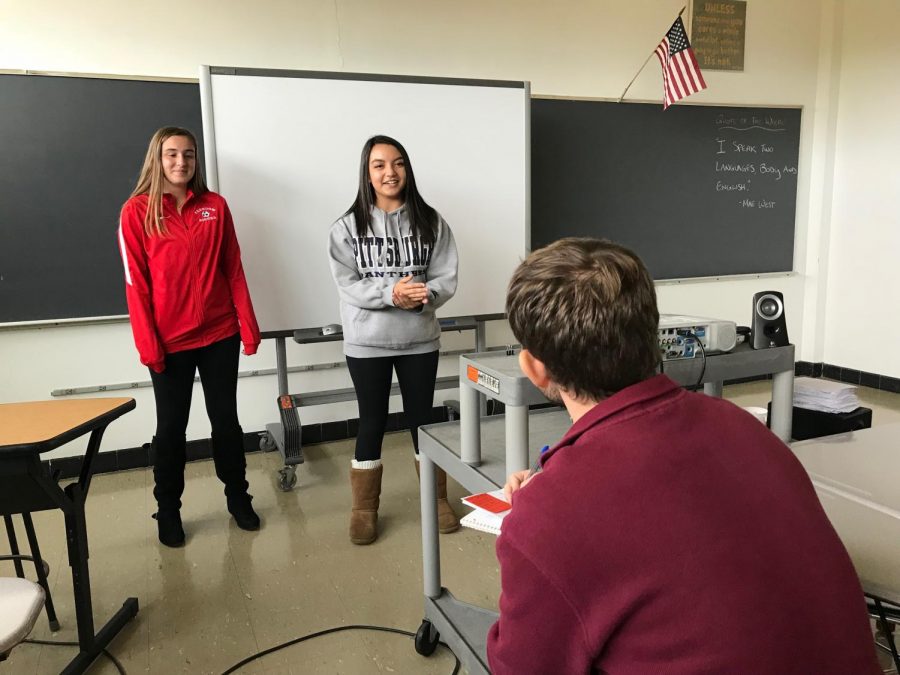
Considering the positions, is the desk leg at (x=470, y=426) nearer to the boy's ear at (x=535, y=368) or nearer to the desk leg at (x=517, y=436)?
the desk leg at (x=517, y=436)

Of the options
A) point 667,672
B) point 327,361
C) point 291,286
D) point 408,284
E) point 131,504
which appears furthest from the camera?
point 327,361

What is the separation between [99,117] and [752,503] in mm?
3279

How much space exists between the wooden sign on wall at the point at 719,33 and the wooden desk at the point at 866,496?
3.35 meters

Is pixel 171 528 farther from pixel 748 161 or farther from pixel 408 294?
pixel 748 161

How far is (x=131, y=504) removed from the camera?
3.00 m

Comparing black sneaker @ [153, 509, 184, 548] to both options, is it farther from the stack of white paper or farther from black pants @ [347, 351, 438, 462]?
the stack of white paper

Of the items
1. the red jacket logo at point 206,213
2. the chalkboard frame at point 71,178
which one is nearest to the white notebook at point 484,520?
the red jacket logo at point 206,213

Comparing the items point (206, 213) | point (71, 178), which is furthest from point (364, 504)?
point (71, 178)

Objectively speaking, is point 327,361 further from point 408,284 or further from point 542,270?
point 542,270

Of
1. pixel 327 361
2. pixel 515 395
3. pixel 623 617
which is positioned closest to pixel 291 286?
pixel 327 361

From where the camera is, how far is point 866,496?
130cm

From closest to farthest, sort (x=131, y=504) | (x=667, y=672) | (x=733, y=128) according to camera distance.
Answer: (x=667, y=672)
(x=131, y=504)
(x=733, y=128)

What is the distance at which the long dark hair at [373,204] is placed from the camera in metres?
2.52

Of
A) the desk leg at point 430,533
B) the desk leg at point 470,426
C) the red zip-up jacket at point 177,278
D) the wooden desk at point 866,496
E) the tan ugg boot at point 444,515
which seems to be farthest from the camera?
the tan ugg boot at point 444,515
